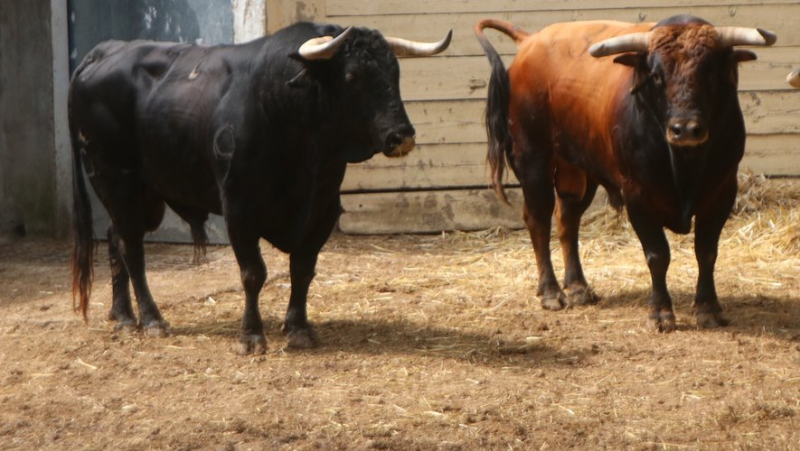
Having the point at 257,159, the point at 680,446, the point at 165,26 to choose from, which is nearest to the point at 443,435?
the point at 680,446

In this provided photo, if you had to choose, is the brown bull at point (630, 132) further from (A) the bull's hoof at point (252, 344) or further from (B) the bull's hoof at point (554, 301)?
(A) the bull's hoof at point (252, 344)

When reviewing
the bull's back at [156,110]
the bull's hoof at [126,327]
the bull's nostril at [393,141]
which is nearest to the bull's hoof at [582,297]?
the bull's nostril at [393,141]

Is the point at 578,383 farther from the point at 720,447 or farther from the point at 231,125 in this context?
the point at 231,125

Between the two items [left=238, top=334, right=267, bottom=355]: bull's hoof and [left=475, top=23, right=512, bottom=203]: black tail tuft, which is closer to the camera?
[left=238, top=334, right=267, bottom=355]: bull's hoof

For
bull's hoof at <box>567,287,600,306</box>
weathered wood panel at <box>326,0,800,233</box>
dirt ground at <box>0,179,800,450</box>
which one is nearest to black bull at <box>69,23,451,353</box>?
dirt ground at <box>0,179,800,450</box>

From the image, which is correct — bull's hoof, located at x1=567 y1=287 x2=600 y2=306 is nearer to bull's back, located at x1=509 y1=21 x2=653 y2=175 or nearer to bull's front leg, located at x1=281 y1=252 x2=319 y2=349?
bull's back, located at x1=509 y1=21 x2=653 y2=175

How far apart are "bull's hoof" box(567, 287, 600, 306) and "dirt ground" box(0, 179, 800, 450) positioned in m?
0.11

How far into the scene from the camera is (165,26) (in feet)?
29.7

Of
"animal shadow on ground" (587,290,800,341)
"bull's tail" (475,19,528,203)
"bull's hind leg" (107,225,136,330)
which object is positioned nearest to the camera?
"animal shadow on ground" (587,290,800,341)

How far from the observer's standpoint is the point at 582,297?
701 centimetres

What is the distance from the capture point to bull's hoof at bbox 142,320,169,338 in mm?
6336

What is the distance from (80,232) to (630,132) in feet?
9.62

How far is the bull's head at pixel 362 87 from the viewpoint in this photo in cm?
554

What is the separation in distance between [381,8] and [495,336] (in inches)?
152
